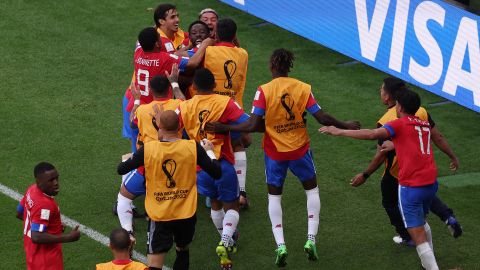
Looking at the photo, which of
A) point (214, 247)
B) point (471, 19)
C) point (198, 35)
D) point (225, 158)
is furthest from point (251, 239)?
point (471, 19)

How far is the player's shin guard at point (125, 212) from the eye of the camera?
11125mm

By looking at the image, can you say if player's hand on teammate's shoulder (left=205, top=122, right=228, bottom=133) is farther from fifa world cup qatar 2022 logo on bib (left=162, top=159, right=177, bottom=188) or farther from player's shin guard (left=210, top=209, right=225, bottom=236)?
fifa world cup qatar 2022 logo on bib (left=162, top=159, right=177, bottom=188)

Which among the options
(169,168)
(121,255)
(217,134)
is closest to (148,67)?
(217,134)

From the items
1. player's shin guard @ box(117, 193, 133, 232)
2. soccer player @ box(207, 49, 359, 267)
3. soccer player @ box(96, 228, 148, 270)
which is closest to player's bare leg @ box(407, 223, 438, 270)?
soccer player @ box(207, 49, 359, 267)

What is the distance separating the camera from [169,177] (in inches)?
381

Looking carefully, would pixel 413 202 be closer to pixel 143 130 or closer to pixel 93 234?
pixel 143 130

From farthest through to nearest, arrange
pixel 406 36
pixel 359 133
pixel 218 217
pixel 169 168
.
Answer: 1. pixel 406 36
2. pixel 218 217
3. pixel 359 133
4. pixel 169 168

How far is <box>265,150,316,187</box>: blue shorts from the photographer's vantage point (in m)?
11.0

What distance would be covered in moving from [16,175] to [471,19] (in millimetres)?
6686

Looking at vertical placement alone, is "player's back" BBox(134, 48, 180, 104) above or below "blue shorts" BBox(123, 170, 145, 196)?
above

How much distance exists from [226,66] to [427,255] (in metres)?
3.27

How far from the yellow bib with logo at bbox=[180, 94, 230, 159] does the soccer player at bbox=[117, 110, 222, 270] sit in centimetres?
76

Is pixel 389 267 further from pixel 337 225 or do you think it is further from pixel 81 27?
pixel 81 27

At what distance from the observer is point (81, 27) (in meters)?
18.0
